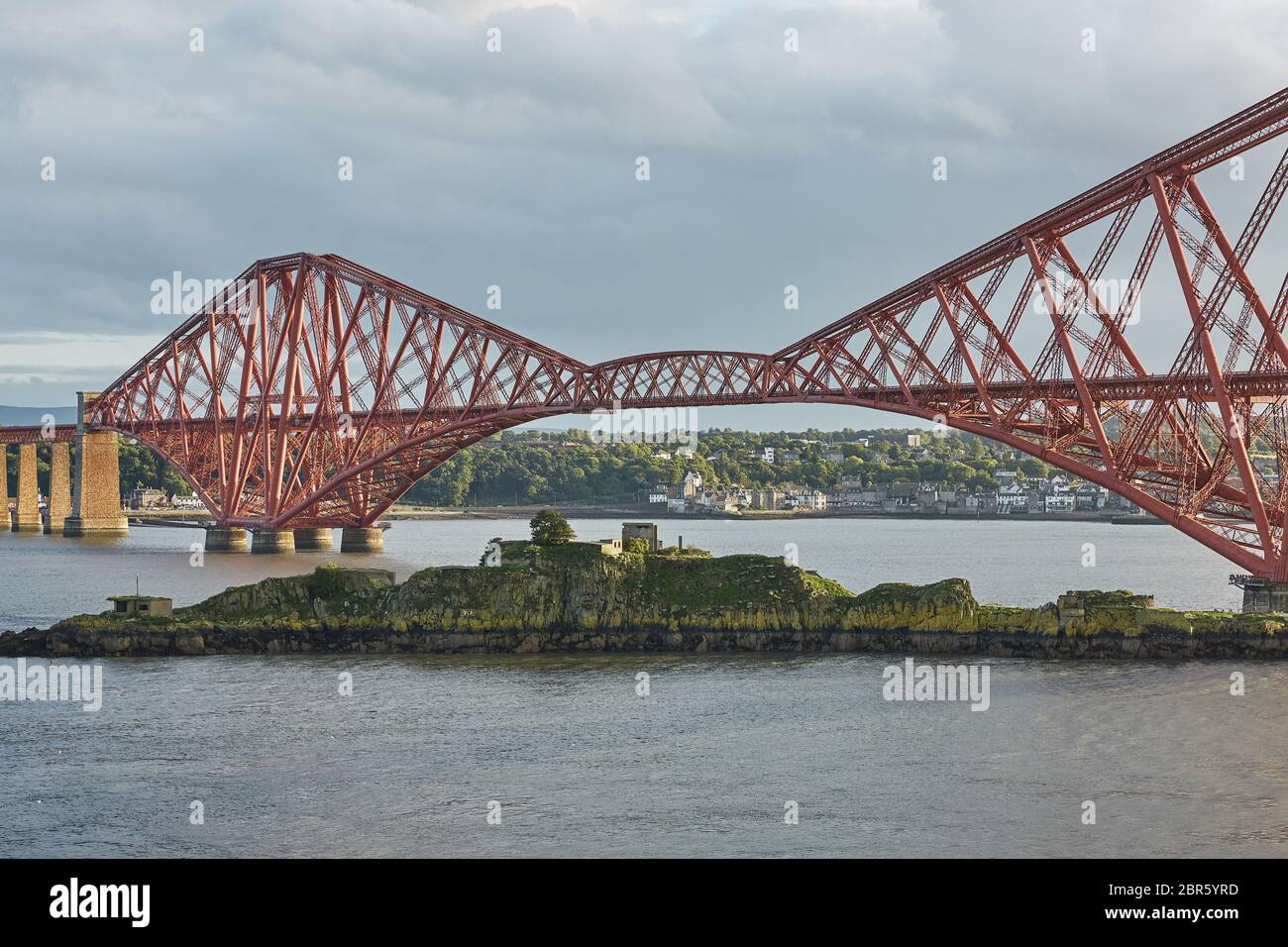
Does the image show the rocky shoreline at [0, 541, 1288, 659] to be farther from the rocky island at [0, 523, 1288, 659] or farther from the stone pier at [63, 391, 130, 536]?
the stone pier at [63, 391, 130, 536]

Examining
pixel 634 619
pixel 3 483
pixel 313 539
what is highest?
pixel 3 483

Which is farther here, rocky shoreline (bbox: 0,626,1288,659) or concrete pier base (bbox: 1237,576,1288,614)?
concrete pier base (bbox: 1237,576,1288,614)

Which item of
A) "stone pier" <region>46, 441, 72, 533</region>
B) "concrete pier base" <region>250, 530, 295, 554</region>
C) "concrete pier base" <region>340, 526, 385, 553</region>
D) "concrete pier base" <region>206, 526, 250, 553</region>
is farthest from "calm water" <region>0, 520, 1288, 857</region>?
"stone pier" <region>46, 441, 72, 533</region>

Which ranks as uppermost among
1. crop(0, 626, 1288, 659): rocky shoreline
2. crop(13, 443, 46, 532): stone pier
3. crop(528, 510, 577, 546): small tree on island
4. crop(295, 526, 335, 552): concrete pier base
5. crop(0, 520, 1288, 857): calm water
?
crop(13, 443, 46, 532): stone pier

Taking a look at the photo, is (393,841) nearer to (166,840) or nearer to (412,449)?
(166,840)

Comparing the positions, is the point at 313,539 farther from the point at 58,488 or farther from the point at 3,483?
the point at 3,483

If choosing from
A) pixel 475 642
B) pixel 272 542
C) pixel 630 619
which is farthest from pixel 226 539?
pixel 630 619
